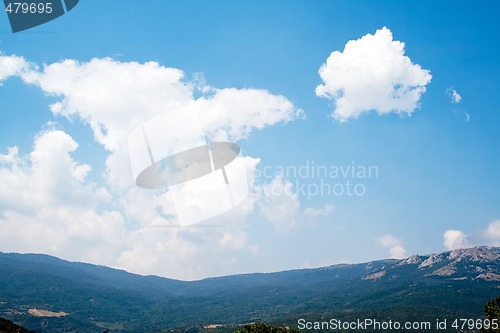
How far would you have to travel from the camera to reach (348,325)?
140 meters

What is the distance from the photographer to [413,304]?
543ft

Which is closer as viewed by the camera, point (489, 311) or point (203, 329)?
point (489, 311)

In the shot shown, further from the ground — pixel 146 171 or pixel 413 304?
pixel 146 171

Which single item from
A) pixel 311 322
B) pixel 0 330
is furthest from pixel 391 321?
pixel 0 330

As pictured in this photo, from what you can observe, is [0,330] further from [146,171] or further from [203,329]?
[203,329]

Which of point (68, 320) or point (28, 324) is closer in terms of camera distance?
point (28, 324)

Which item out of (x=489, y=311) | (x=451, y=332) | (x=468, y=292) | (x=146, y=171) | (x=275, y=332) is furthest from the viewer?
(x=468, y=292)

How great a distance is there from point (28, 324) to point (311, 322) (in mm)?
123614

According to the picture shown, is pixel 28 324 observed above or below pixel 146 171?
below

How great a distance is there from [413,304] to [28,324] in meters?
166

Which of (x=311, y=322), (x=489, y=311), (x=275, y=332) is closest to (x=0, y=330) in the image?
(x=275, y=332)

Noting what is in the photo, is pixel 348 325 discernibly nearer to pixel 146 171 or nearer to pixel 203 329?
pixel 203 329

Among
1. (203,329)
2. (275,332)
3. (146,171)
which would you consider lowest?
(203,329)

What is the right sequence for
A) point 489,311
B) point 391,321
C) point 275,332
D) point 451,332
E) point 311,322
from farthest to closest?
point 311,322, point 391,321, point 451,332, point 275,332, point 489,311
